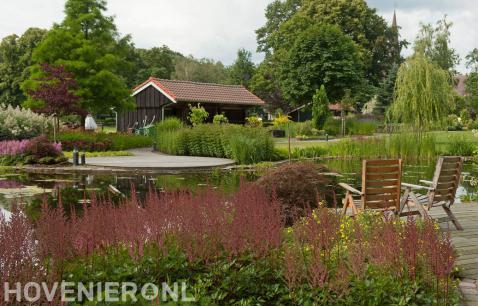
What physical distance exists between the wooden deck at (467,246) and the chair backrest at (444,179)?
445mm

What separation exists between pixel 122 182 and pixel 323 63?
35.5 metres

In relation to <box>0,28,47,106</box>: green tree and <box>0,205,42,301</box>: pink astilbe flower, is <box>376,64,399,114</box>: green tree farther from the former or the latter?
<box>0,205,42,301</box>: pink astilbe flower

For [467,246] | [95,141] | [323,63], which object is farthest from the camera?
[323,63]

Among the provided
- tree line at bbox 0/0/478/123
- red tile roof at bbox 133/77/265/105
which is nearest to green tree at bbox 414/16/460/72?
tree line at bbox 0/0/478/123

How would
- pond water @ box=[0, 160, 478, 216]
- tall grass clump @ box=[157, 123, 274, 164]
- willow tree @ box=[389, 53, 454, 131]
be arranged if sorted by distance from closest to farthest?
pond water @ box=[0, 160, 478, 216]
tall grass clump @ box=[157, 123, 274, 164]
willow tree @ box=[389, 53, 454, 131]

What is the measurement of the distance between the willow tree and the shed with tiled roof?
1558 centimetres

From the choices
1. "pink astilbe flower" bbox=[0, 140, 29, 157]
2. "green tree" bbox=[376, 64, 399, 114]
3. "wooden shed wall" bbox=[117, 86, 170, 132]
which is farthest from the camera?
"green tree" bbox=[376, 64, 399, 114]

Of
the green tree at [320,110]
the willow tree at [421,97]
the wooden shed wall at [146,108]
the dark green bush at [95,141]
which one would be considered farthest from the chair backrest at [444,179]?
the green tree at [320,110]

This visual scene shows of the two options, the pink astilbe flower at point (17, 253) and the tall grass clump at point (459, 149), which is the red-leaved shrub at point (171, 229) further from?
the tall grass clump at point (459, 149)

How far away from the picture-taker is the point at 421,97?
24719mm

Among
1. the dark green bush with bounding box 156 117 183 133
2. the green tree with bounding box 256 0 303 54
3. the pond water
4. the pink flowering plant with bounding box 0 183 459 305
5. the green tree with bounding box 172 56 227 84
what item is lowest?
the pond water

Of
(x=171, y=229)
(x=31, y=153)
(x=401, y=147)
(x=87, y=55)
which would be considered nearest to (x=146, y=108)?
(x=87, y=55)

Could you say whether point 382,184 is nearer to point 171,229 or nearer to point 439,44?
point 171,229

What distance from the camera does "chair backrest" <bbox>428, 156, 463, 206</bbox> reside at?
22.8 ft
